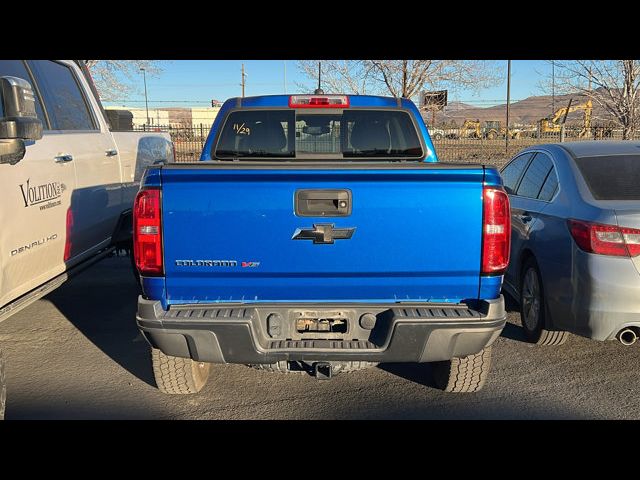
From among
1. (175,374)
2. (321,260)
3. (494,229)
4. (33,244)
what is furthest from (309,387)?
(33,244)

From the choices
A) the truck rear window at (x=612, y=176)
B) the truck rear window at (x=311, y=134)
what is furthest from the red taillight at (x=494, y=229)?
the truck rear window at (x=311, y=134)

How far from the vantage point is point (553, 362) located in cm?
423

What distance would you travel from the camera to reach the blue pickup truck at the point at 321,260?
8.90 feet

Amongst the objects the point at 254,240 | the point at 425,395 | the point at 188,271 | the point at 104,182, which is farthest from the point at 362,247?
the point at 104,182

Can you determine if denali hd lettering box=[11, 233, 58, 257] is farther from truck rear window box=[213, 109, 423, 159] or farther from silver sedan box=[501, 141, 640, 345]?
silver sedan box=[501, 141, 640, 345]

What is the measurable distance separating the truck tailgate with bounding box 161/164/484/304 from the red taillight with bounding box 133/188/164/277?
5 centimetres

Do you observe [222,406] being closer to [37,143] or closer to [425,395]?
[425,395]

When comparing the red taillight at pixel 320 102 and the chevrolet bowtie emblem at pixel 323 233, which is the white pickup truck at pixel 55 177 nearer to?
the chevrolet bowtie emblem at pixel 323 233

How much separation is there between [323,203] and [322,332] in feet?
2.41

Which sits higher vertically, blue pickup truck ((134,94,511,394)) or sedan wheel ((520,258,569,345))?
blue pickup truck ((134,94,511,394))

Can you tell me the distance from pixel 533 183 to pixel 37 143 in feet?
14.2

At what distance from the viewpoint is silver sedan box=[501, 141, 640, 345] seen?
3.47 m

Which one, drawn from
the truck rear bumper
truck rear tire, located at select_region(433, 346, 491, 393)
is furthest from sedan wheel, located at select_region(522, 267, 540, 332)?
the truck rear bumper

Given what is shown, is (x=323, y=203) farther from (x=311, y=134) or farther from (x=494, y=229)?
(x=311, y=134)
